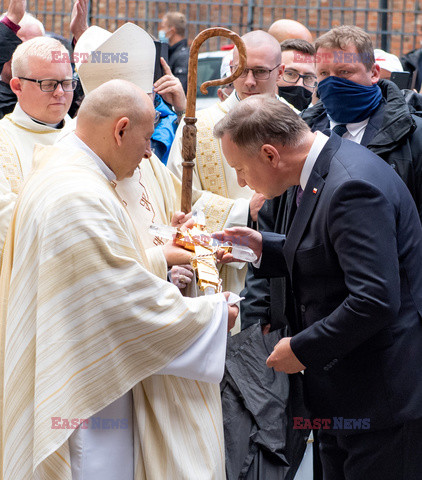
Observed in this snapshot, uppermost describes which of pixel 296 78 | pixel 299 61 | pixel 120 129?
pixel 120 129

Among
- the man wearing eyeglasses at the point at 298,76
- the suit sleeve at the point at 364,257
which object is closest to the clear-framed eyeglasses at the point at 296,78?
the man wearing eyeglasses at the point at 298,76

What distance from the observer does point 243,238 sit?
3.97 metres

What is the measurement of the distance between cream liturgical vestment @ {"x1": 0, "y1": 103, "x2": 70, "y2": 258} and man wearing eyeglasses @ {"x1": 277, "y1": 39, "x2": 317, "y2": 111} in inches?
79.0

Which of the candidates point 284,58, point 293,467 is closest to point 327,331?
point 293,467

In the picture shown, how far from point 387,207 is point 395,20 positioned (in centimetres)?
1013

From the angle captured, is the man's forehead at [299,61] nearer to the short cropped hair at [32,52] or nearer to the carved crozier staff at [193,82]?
the short cropped hair at [32,52]

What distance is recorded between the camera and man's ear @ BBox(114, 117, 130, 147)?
3.36 meters

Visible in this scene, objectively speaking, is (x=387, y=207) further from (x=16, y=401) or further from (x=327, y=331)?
(x=16, y=401)

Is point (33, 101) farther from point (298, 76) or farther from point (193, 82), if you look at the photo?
point (298, 76)

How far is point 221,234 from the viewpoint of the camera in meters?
3.90

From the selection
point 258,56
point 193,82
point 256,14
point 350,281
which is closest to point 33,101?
point 258,56

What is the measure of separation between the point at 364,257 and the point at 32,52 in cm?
267

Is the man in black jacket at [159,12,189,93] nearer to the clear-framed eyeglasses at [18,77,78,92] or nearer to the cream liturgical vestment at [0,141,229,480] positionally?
the clear-framed eyeglasses at [18,77,78,92]

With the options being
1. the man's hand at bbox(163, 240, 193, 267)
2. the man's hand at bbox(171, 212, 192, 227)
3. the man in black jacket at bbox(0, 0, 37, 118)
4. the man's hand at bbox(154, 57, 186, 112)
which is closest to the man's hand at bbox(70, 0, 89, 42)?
the man in black jacket at bbox(0, 0, 37, 118)
